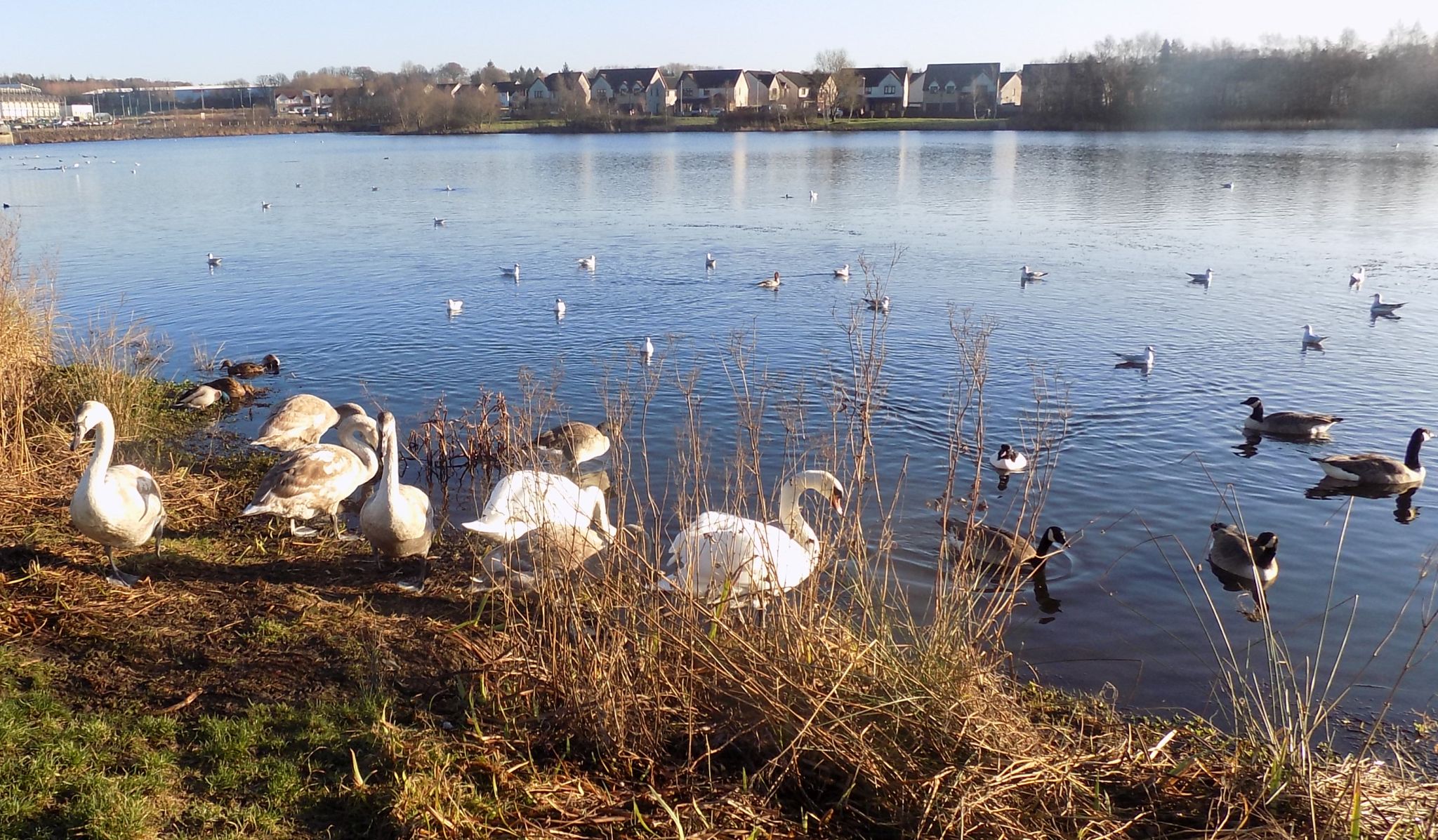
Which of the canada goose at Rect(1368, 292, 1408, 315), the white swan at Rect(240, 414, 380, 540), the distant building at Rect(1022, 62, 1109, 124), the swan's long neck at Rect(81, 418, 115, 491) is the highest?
the distant building at Rect(1022, 62, 1109, 124)

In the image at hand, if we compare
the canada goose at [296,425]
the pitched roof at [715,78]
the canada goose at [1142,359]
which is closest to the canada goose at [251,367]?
the canada goose at [296,425]

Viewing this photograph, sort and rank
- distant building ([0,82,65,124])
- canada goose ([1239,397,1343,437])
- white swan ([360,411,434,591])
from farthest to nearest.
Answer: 1. distant building ([0,82,65,124])
2. canada goose ([1239,397,1343,437])
3. white swan ([360,411,434,591])

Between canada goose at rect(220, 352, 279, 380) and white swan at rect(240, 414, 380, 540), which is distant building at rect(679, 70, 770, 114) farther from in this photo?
white swan at rect(240, 414, 380, 540)

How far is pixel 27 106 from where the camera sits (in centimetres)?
13662

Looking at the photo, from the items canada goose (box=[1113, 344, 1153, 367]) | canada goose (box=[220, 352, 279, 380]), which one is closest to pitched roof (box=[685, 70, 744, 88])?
canada goose (box=[1113, 344, 1153, 367])

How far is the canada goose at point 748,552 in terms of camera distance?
478 centimetres

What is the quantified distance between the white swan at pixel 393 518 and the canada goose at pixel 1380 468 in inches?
413

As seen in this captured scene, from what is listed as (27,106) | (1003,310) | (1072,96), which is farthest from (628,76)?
(1003,310)

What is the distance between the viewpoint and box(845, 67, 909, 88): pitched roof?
11769 centimetres

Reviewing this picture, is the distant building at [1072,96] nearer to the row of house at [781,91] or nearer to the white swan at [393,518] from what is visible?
the row of house at [781,91]

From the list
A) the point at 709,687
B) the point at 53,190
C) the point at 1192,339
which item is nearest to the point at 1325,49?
the point at 1192,339

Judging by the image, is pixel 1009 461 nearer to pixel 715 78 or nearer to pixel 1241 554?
pixel 1241 554

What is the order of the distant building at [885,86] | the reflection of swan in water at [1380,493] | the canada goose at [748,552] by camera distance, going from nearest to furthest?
1. the canada goose at [748,552]
2. the reflection of swan in water at [1380,493]
3. the distant building at [885,86]

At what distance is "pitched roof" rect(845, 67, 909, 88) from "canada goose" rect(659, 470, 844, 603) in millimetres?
118010
